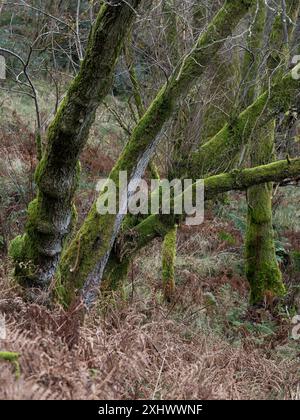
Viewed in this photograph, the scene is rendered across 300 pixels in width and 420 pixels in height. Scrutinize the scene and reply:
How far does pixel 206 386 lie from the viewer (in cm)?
399

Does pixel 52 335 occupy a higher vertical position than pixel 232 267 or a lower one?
lower

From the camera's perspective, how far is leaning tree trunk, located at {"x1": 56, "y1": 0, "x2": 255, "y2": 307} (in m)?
4.75

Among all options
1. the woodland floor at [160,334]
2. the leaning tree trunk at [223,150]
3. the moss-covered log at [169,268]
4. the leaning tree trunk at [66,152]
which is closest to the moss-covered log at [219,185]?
the leaning tree trunk at [223,150]

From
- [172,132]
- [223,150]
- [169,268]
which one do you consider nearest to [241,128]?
[223,150]

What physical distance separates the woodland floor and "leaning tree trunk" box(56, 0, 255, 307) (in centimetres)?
38

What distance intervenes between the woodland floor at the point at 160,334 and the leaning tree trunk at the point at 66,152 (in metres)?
0.39

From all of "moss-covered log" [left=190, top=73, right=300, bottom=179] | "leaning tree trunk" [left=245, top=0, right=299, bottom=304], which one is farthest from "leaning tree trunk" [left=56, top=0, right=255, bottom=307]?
"leaning tree trunk" [left=245, top=0, right=299, bottom=304]

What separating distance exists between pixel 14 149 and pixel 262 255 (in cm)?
536

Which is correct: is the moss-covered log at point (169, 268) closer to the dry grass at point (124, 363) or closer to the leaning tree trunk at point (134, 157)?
the dry grass at point (124, 363)

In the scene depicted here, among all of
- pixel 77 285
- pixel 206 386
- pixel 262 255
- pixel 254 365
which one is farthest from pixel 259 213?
pixel 206 386

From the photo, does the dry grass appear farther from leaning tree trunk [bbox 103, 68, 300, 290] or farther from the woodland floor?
leaning tree trunk [bbox 103, 68, 300, 290]

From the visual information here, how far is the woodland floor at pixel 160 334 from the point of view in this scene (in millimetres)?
3609

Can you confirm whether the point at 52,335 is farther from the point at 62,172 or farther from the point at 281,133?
the point at 281,133

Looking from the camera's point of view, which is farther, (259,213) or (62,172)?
(259,213)
